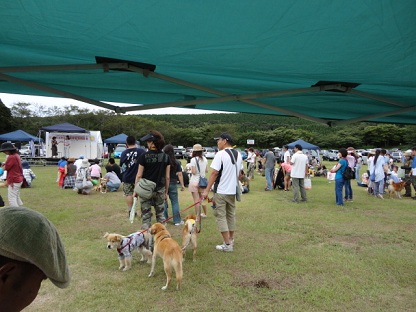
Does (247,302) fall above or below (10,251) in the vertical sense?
below

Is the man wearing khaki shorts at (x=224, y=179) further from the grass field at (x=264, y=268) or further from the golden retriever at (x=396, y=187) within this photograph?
the golden retriever at (x=396, y=187)

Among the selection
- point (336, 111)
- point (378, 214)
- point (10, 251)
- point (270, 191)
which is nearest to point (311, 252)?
point (336, 111)

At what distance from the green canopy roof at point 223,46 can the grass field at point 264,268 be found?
232 centimetres

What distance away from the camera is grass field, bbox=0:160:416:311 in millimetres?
→ 3523

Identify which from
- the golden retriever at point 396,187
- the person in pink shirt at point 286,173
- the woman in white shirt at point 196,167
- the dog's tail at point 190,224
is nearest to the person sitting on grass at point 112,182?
the woman in white shirt at point 196,167

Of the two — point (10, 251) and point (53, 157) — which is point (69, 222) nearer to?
point (10, 251)

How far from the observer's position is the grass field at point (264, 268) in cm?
352

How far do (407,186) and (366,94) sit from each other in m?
11.5

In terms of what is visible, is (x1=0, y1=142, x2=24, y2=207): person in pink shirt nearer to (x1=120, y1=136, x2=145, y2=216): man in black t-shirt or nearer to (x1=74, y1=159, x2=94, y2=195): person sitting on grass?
(x1=120, y1=136, x2=145, y2=216): man in black t-shirt

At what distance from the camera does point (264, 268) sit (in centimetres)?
452

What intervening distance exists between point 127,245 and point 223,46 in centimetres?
343

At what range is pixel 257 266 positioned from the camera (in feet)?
15.1

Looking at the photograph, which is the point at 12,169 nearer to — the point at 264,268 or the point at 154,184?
the point at 154,184

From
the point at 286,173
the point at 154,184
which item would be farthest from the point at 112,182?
the point at 154,184
